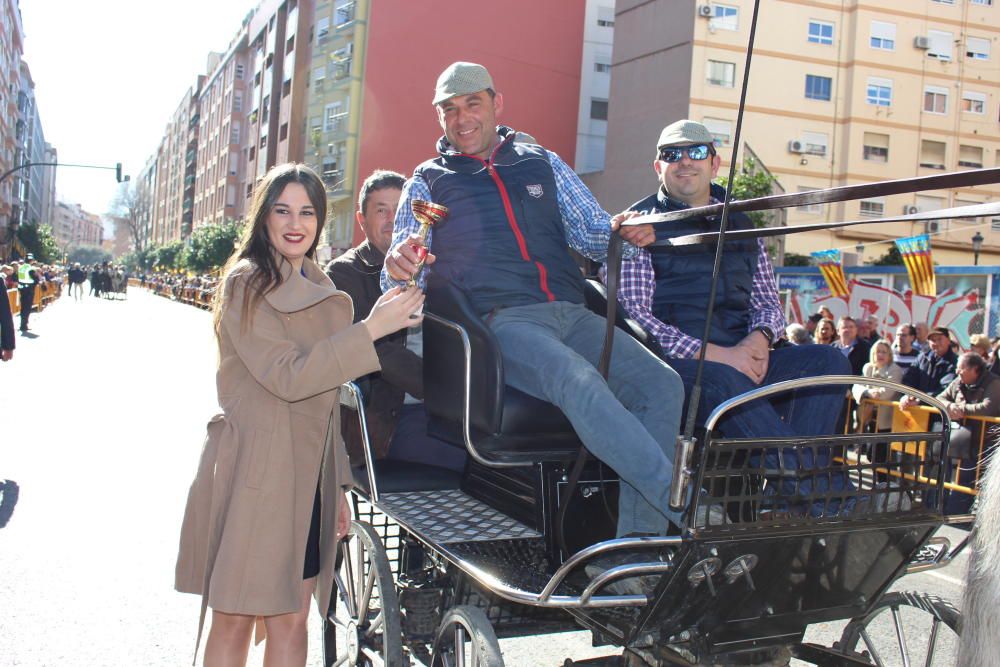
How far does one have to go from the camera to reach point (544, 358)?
300 cm

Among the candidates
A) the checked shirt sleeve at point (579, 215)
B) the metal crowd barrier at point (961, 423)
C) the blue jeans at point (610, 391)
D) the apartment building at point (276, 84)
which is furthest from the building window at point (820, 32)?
the blue jeans at point (610, 391)

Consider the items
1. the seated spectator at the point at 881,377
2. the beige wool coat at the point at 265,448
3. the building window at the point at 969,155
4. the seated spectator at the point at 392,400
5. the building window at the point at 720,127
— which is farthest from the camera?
the building window at the point at 969,155

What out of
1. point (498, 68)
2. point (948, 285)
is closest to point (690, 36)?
point (498, 68)

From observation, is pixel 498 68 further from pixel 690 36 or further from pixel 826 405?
pixel 826 405

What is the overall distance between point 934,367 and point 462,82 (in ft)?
28.8

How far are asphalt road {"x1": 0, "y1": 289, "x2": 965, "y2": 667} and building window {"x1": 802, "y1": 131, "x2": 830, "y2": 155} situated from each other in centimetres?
3307

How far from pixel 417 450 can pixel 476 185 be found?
126 cm

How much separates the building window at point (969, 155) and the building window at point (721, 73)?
11.4m

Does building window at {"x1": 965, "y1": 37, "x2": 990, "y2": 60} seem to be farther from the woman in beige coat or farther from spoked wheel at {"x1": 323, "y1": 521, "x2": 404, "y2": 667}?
the woman in beige coat

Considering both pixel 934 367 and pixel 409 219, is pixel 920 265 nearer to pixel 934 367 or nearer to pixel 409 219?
pixel 934 367

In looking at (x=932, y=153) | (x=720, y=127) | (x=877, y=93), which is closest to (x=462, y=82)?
(x=720, y=127)

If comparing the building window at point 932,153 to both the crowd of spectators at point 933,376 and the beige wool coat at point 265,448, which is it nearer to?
the crowd of spectators at point 933,376

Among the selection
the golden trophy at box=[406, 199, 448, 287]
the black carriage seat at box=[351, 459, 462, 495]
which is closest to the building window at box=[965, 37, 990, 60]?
the black carriage seat at box=[351, 459, 462, 495]

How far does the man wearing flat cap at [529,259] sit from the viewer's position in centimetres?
294
